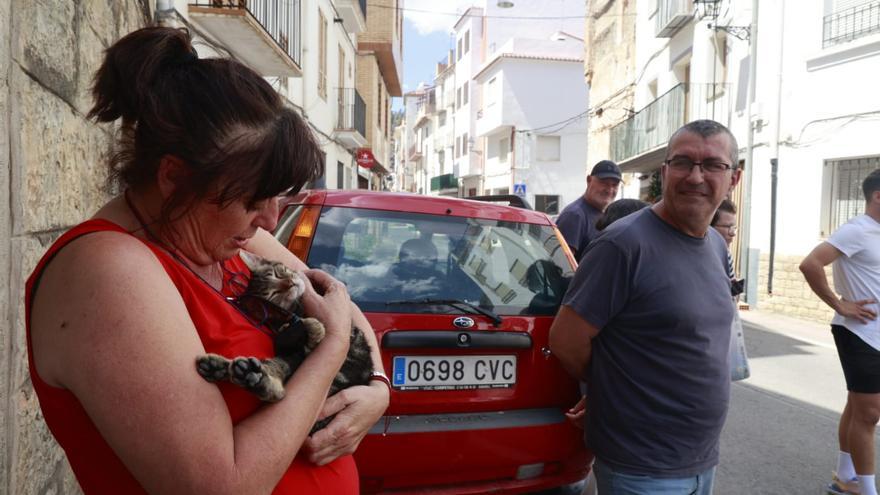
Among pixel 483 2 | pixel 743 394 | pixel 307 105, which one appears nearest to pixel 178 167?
pixel 743 394

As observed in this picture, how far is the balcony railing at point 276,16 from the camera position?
24.8 feet

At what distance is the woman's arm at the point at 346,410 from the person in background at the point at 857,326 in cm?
342

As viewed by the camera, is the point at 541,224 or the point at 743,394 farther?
the point at 743,394

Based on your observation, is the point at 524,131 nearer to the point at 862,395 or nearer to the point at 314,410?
the point at 862,395

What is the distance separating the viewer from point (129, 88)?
1086 mm

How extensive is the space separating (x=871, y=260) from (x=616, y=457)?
8.86ft

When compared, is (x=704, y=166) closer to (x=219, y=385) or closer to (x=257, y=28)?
(x=219, y=385)

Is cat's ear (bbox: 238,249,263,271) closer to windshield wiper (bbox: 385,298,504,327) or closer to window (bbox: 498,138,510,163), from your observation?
windshield wiper (bbox: 385,298,504,327)

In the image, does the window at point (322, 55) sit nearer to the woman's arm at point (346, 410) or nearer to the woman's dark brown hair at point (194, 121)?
the woman's arm at point (346, 410)

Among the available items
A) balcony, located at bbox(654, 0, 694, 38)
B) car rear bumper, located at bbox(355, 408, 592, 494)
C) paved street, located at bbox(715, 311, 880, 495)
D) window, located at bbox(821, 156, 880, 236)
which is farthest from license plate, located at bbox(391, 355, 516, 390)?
balcony, located at bbox(654, 0, 694, 38)

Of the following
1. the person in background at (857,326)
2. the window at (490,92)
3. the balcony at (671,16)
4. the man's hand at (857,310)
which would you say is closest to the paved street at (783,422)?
the person in background at (857,326)

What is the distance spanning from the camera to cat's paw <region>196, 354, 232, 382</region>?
104cm

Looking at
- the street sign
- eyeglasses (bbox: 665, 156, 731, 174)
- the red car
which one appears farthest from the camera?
the street sign

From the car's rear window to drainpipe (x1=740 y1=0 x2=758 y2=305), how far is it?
38.9 ft
